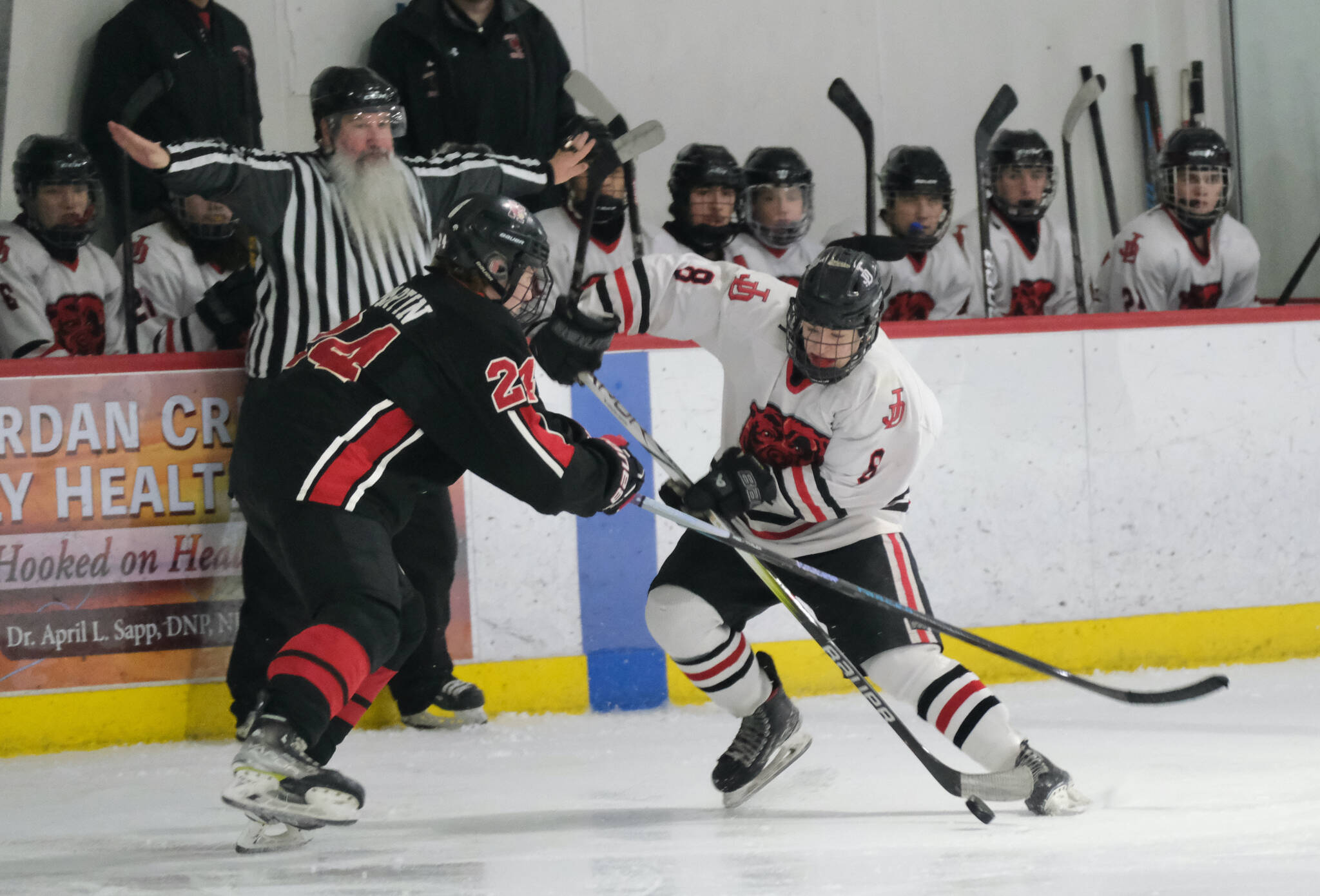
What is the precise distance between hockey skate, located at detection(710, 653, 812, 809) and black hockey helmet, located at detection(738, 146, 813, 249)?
1.71 metres

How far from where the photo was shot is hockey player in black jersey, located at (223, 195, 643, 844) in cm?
204

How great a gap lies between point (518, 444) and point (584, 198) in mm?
1884

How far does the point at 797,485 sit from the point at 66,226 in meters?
2.10

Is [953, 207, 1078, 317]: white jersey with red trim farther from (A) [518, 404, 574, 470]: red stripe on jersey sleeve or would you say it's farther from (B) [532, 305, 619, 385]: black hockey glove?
(A) [518, 404, 574, 470]: red stripe on jersey sleeve

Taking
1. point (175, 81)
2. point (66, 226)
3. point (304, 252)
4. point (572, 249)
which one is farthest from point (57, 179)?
point (572, 249)

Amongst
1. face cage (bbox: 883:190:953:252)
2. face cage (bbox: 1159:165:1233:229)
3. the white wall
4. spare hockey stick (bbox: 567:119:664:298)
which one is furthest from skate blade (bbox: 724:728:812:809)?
the white wall

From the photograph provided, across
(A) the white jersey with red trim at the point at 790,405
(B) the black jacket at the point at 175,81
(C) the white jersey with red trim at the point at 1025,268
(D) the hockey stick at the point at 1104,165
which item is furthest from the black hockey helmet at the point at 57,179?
(D) the hockey stick at the point at 1104,165

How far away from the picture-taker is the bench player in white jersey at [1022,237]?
4.30 m

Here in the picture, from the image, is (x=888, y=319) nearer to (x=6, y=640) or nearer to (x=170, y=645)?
(x=170, y=645)

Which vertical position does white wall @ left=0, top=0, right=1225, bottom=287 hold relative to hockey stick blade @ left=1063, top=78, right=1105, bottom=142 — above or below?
above

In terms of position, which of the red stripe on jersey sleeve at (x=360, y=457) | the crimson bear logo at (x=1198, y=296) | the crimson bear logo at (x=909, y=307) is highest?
the crimson bear logo at (x=909, y=307)

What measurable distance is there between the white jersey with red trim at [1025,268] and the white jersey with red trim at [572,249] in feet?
3.47

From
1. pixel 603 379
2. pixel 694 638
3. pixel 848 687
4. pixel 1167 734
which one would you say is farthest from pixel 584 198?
pixel 1167 734

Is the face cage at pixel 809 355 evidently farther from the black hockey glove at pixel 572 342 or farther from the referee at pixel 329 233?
the referee at pixel 329 233
